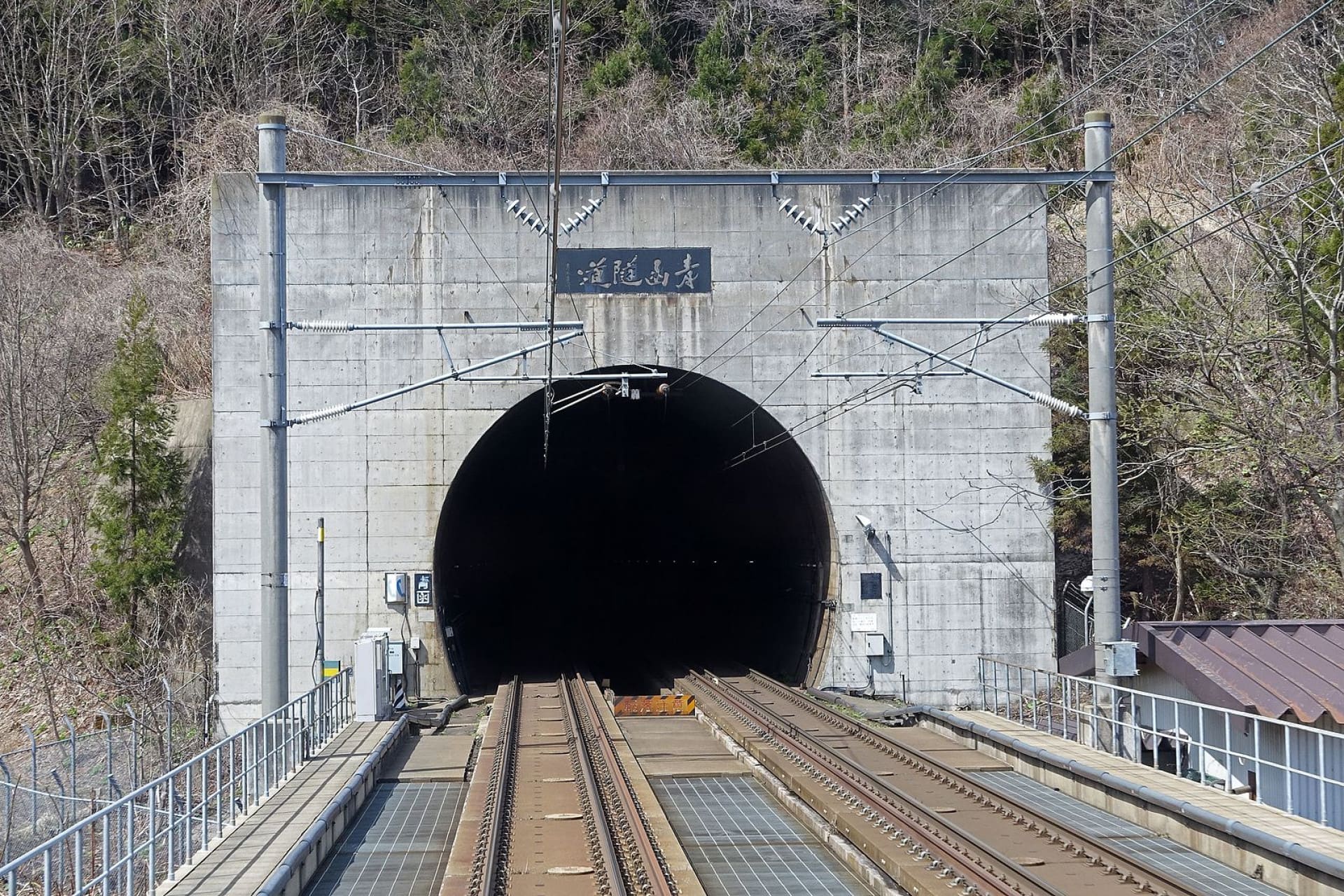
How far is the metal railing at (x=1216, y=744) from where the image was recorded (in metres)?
11.5

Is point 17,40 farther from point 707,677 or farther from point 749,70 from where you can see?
point 707,677

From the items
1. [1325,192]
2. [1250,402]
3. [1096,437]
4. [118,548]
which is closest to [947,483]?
[1250,402]

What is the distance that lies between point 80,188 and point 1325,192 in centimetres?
3551

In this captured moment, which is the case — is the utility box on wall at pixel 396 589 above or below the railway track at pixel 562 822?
above

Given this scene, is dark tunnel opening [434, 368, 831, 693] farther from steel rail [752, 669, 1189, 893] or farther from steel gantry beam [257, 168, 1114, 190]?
steel rail [752, 669, 1189, 893]

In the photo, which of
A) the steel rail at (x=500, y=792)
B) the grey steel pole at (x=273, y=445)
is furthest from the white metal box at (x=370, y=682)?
the grey steel pole at (x=273, y=445)

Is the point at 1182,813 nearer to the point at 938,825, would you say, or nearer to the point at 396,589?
the point at 938,825

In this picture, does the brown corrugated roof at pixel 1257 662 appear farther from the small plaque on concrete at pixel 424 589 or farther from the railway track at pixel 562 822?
the small plaque on concrete at pixel 424 589

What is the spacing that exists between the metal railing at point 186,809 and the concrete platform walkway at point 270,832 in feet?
0.47

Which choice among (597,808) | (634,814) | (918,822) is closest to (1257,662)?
(918,822)

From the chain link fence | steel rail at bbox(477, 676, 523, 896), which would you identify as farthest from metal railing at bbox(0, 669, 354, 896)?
steel rail at bbox(477, 676, 523, 896)

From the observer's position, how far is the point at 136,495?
23.3 meters

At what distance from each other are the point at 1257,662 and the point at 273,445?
1052cm

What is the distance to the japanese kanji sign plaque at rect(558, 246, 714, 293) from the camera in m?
19.5
